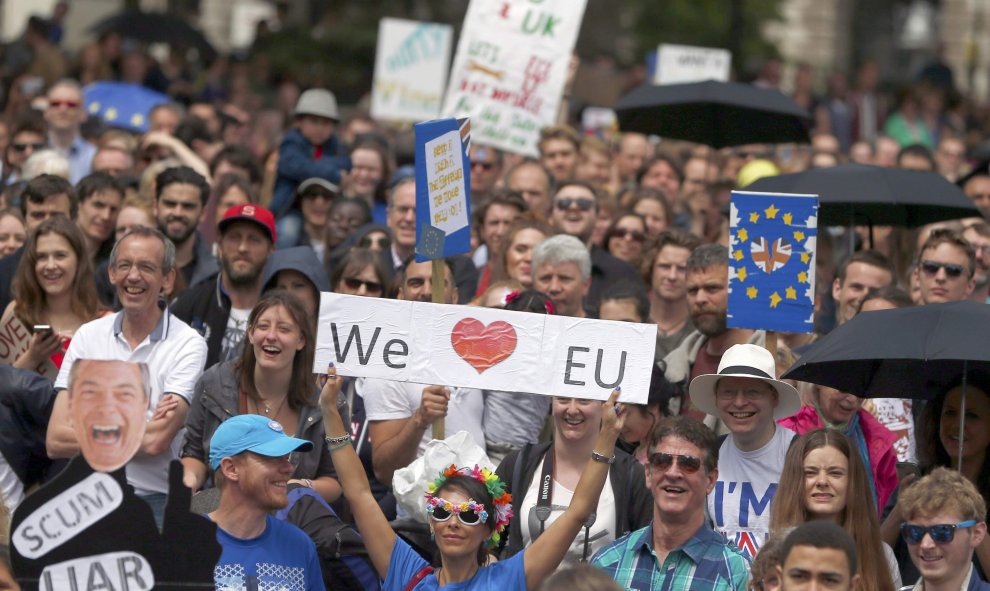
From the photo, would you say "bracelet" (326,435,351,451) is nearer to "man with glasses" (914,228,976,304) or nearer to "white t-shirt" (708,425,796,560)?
"white t-shirt" (708,425,796,560)

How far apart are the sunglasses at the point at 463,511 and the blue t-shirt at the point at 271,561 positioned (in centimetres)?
52

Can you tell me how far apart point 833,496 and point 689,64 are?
9898 mm

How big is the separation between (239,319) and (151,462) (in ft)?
5.12

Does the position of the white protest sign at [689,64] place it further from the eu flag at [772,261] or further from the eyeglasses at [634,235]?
the eu flag at [772,261]

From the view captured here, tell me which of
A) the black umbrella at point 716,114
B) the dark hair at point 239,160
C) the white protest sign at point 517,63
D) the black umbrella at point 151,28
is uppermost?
the black umbrella at point 151,28

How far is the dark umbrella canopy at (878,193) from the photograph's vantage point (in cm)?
1017

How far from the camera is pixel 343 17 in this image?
2716 centimetres

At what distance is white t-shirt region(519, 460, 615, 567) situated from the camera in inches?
290

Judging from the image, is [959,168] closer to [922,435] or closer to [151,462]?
[922,435]

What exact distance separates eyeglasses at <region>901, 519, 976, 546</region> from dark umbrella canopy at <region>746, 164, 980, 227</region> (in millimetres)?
3634

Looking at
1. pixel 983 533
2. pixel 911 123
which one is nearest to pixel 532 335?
pixel 983 533

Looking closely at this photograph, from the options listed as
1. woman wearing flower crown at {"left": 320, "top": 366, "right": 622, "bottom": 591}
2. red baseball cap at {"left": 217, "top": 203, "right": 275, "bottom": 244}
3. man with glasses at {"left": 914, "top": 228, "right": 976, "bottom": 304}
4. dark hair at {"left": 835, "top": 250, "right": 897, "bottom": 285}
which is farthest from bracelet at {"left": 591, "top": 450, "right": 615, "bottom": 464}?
red baseball cap at {"left": 217, "top": 203, "right": 275, "bottom": 244}

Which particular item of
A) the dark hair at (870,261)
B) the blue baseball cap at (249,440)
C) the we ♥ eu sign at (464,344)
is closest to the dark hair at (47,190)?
the we ♥ eu sign at (464,344)

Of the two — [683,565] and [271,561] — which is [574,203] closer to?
[683,565]
